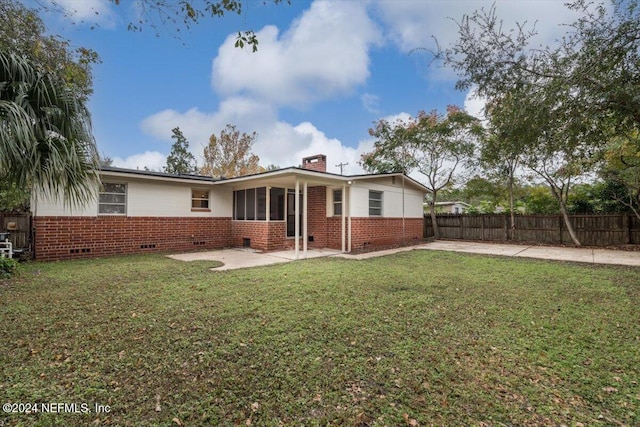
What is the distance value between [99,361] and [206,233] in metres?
9.20

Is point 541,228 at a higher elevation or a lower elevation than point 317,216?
lower

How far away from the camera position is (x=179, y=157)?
2955 cm

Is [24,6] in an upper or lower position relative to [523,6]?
lower

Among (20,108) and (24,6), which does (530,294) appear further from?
(24,6)

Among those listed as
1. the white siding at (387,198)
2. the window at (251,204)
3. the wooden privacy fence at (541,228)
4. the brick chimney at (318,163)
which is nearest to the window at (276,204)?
the window at (251,204)

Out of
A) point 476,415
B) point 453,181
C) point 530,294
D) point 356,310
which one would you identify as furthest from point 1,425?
point 453,181

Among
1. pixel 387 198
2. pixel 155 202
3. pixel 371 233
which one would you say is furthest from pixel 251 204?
pixel 387 198

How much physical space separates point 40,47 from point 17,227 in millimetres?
6029

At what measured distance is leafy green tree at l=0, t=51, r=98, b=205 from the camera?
11.3ft

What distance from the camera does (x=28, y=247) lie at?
27.5 feet

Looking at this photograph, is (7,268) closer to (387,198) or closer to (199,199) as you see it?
(199,199)

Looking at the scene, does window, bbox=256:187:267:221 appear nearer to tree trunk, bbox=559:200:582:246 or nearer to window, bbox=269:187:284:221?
window, bbox=269:187:284:221

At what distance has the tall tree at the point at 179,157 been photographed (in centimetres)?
2933

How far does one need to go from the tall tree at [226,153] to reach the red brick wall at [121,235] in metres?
14.0
